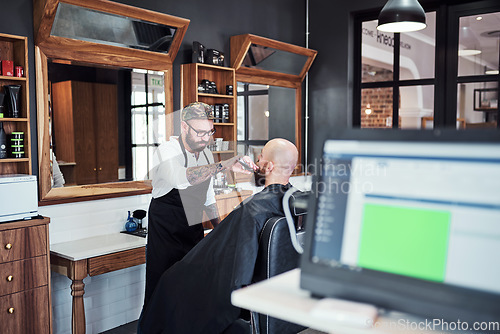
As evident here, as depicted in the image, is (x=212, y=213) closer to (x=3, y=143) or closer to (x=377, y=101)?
(x=3, y=143)

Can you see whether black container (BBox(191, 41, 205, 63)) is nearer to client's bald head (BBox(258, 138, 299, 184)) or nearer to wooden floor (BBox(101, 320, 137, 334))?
client's bald head (BBox(258, 138, 299, 184))

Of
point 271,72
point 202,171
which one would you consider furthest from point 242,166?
point 271,72

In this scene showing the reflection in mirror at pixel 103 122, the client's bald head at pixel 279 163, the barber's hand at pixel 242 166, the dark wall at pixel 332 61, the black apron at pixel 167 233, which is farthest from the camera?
the dark wall at pixel 332 61

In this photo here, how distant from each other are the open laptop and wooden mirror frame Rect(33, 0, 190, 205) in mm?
2646

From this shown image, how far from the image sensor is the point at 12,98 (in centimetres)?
294

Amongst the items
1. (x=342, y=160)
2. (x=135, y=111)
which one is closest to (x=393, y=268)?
(x=342, y=160)

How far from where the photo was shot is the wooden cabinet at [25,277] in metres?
2.66

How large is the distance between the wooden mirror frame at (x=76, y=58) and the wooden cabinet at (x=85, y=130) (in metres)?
0.07

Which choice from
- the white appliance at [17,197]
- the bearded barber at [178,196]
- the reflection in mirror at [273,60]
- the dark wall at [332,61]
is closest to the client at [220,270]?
the bearded barber at [178,196]

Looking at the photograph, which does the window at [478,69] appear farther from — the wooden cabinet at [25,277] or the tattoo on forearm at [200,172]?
the wooden cabinet at [25,277]

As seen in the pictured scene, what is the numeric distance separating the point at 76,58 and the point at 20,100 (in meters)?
0.49

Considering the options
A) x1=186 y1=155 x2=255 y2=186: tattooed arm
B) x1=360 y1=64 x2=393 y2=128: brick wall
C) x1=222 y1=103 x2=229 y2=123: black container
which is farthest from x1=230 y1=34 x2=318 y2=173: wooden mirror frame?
x1=186 y1=155 x2=255 y2=186: tattooed arm

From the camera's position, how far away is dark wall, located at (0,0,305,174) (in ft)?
10.0

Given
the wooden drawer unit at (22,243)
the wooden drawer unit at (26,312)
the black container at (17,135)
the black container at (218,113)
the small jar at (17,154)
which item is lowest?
the wooden drawer unit at (26,312)
